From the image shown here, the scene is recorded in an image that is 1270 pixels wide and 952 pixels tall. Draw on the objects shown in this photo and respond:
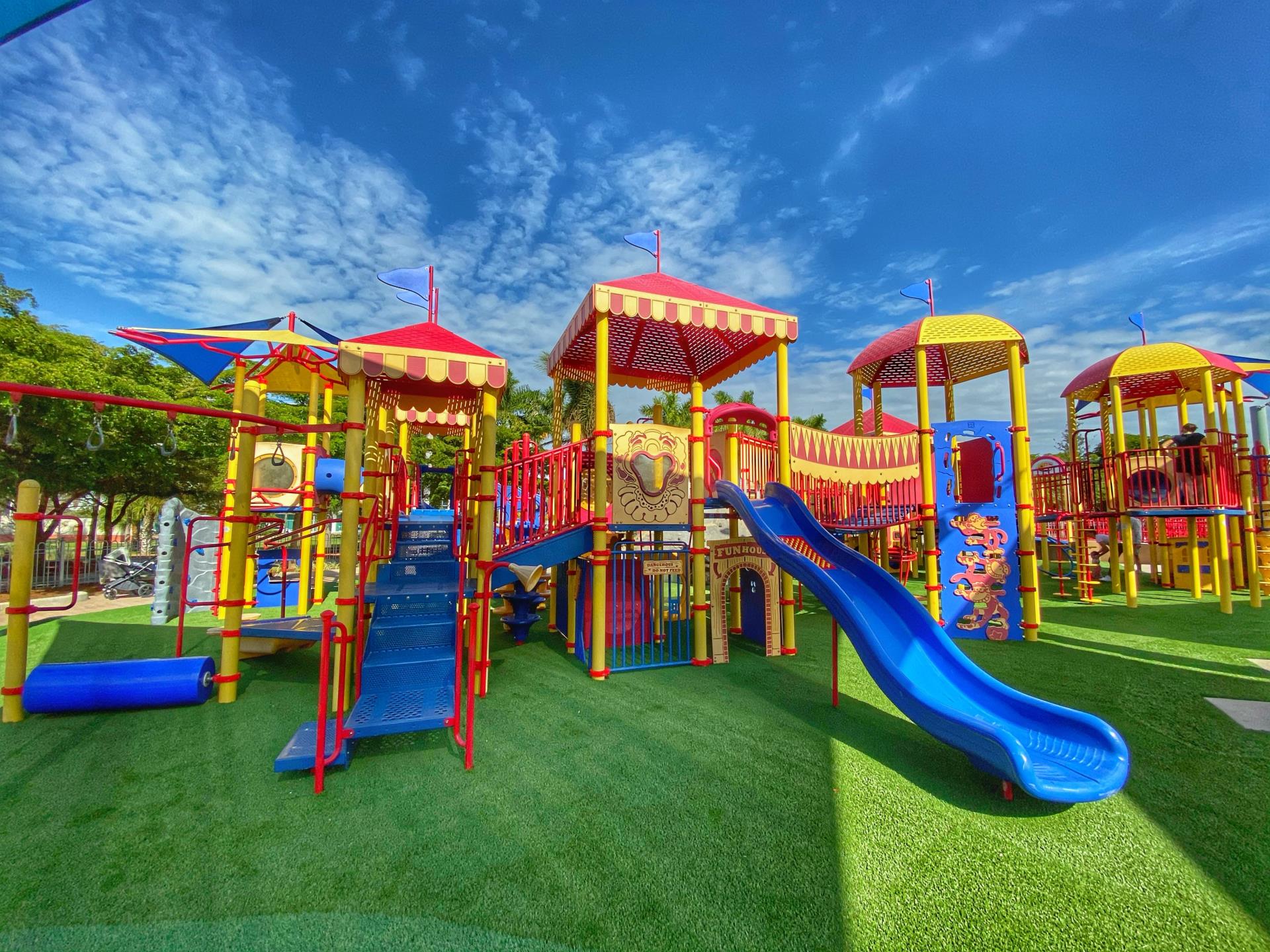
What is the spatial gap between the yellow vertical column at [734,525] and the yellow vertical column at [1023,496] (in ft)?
15.4

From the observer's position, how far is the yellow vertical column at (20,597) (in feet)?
15.5

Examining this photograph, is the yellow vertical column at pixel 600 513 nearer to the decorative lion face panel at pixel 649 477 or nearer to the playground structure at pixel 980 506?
the decorative lion face panel at pixel 649 477

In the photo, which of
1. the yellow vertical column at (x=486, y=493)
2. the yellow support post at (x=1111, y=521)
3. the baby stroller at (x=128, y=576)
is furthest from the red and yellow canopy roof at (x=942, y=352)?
the baby stroller at (x=128, y=576)

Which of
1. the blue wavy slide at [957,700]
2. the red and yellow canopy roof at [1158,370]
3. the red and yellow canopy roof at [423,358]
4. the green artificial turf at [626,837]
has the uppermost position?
the red and yellow canopy roof at [1158,370]

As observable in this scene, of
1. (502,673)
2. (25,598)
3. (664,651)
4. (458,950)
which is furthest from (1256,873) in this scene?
(25,598)

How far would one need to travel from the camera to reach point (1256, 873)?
2.74 metres

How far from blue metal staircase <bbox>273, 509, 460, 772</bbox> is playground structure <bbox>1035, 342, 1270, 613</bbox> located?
12.3 meters

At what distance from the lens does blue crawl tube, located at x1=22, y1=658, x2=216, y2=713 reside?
4773 millimetres

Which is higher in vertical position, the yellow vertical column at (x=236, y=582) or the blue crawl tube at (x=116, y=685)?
the yellow vertical column at (x=236, y=582)

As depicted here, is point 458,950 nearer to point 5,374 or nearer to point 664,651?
point 664,651

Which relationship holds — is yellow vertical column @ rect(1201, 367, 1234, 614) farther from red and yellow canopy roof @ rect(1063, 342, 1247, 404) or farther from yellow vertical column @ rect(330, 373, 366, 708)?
yellow vertical column @ rect(330, 373, 366, 708)

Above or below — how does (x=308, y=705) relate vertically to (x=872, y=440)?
below

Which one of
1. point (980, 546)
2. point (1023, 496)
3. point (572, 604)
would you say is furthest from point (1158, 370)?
point (572, 604)

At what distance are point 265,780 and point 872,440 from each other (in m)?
9.75
